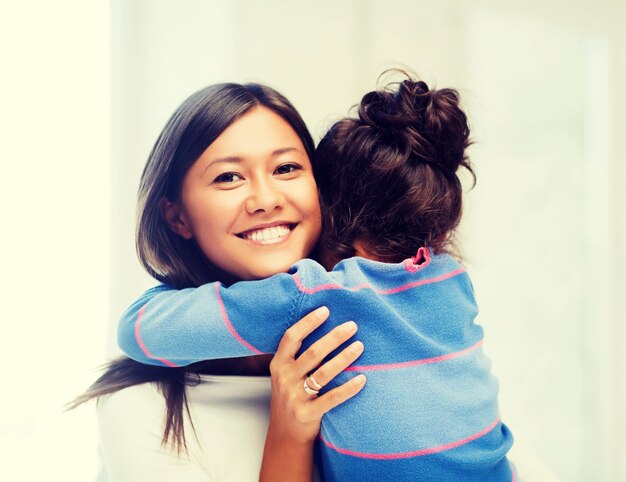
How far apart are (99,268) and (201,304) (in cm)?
52

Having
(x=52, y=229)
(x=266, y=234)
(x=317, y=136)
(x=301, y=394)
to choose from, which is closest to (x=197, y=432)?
(x=301, y=394)

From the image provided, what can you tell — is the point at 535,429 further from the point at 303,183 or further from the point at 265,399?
the point at 303,183

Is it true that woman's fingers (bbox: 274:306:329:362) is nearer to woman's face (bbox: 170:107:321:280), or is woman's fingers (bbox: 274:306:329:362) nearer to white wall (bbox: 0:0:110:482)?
woman's face (bbox: 170:107:321:280)

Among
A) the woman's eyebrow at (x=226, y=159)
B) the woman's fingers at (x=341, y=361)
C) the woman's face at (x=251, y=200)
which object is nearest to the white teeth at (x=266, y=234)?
the woman's face at (x=251, y=200)

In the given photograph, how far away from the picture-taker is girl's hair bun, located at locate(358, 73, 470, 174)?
0.97 metres

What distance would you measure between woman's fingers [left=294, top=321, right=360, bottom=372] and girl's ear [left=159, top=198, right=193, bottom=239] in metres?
0.33

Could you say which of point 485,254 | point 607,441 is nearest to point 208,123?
point 485,254

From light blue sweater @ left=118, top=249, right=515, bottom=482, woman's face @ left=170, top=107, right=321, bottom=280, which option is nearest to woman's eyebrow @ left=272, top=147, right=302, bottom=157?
woman's face @ left=170, top=107, right=321, bottom=280

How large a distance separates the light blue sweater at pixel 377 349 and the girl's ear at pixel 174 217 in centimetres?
18

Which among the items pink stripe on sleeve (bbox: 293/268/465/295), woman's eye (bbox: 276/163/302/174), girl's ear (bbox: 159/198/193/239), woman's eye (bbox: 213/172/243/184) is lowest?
pink stripe on sleeve (bbox: 293/268/465/295)

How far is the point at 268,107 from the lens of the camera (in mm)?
1007

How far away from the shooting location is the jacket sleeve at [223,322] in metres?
0.80

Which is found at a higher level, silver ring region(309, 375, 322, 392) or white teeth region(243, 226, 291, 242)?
white teeth region(243, 226, 291, 242)

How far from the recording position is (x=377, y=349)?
81 cm
